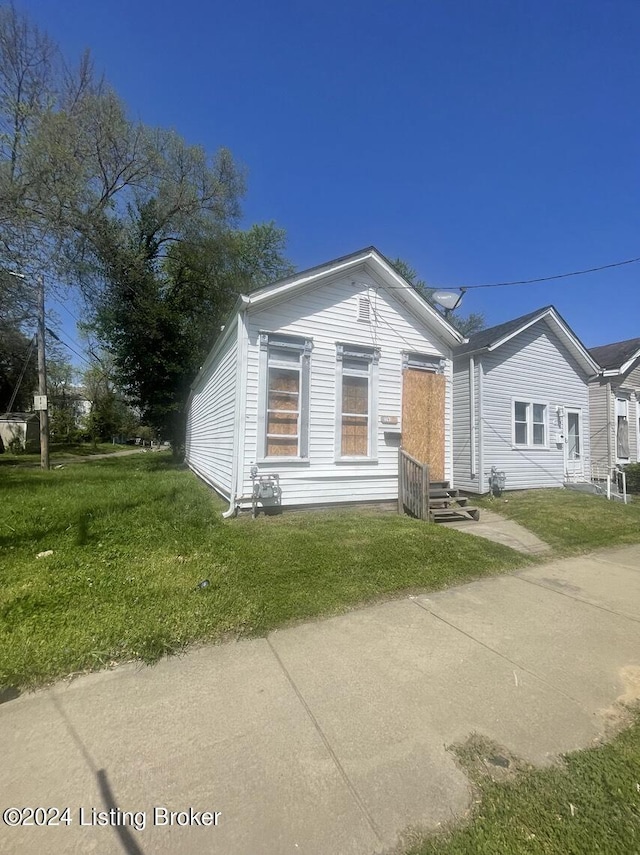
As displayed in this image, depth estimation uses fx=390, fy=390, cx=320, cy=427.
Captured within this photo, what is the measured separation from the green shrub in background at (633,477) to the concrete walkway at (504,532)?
7.24 m

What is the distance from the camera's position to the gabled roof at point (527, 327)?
1080 cm

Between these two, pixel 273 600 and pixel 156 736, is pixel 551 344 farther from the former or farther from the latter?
pixel 156 736

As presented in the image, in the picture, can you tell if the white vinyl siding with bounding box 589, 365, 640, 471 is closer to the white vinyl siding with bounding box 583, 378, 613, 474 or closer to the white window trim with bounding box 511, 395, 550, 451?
the white vinyl siding with bounding box 583, 378, 613, 474

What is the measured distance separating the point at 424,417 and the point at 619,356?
10234mm

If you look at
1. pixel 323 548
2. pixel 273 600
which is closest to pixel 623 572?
pixel 323 548

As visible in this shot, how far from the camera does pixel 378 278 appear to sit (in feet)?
28.9

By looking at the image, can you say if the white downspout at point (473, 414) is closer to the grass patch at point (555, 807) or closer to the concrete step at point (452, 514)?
the concrete step at point (452, 514)

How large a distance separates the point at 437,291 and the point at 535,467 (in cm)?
600

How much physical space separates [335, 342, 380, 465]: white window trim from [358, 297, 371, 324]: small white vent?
0.64 meters

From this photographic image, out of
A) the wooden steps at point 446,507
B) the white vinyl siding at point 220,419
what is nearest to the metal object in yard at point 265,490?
the white vinyl siding at point 220,419

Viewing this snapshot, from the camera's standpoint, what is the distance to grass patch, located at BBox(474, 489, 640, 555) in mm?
6727

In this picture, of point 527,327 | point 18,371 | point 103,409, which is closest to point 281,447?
point 527,327

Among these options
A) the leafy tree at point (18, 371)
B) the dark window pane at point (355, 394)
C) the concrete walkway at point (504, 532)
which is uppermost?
the leafy tree at point (18, 371)

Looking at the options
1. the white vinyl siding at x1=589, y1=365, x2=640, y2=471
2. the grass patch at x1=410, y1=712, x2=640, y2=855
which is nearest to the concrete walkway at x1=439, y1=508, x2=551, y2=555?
the grass patch at x1=410, y1=712, x2=640, y2=855
